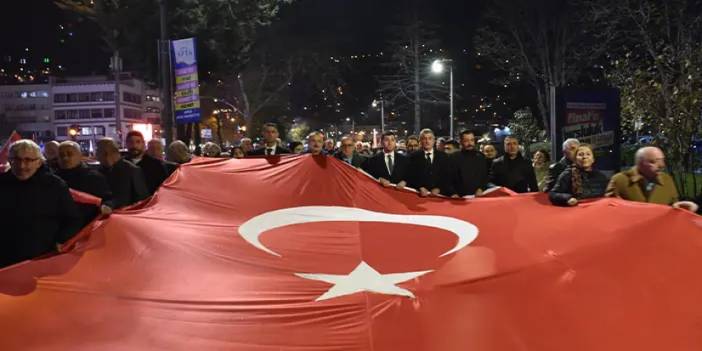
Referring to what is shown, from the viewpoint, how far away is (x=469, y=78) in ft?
160

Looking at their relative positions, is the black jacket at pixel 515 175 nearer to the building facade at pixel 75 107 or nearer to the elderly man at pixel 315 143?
the elderly man at pixel 315 143

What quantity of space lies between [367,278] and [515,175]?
4469mm

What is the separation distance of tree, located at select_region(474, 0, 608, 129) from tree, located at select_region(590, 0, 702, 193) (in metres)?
14.4

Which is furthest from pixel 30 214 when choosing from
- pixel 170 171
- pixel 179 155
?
pixel 179 155

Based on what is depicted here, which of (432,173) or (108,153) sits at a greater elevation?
(108,153)

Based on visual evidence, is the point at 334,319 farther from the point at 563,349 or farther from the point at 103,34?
the point at 103,34

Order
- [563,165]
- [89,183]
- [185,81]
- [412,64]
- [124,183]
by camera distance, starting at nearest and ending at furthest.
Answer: [89,183], [124,183], [563,165], [185,81], [412,64]

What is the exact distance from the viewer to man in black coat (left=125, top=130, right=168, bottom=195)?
7676mm

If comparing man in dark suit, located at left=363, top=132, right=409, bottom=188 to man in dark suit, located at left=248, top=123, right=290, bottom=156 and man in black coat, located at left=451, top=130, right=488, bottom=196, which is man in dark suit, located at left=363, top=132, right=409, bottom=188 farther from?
man in dark suit, located at left=248, top=123, right=290, bottom=156

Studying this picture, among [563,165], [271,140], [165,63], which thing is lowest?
[563,165]

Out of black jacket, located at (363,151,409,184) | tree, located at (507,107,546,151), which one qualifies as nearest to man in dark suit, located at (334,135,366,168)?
black jacket, located at (363,151,409,184)

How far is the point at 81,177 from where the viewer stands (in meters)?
Result: 6.03

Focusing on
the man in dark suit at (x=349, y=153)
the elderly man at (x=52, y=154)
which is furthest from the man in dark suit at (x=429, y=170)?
the elderly man at (x=52, y=154)

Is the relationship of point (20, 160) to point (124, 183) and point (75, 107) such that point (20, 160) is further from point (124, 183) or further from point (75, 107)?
point (75, 107)
